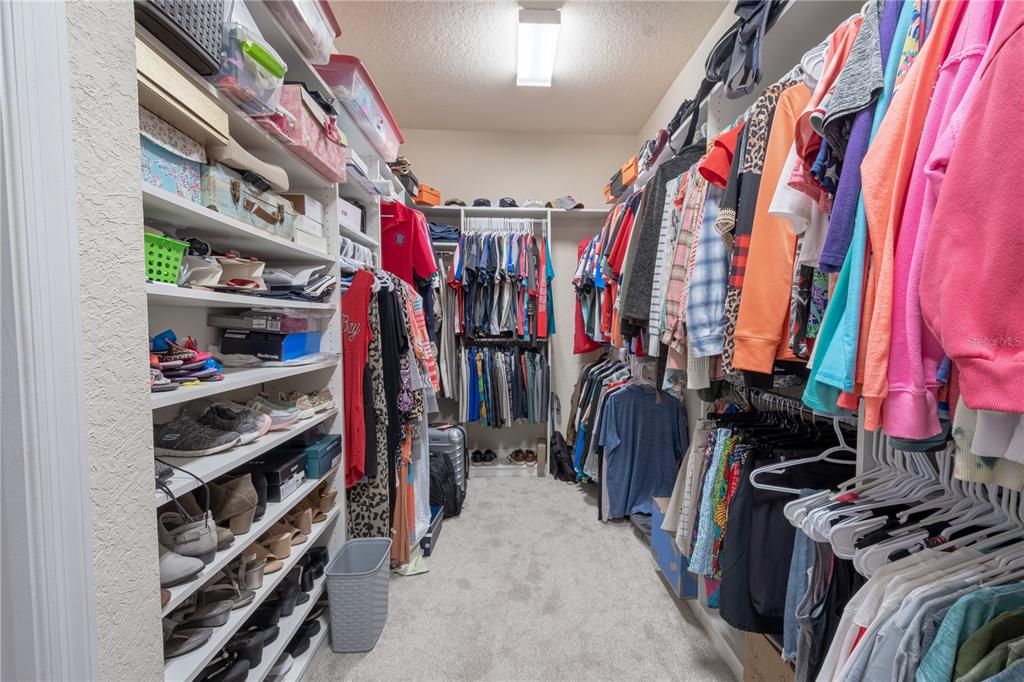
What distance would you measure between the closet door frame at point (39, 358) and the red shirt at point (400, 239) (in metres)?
1.78

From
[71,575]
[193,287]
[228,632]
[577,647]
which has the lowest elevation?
[577,647]

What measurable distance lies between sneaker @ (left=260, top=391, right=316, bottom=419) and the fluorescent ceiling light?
6.90 feet

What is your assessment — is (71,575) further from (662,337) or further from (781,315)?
(662,337)

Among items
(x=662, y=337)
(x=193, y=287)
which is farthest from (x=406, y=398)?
(x=662, y=337)

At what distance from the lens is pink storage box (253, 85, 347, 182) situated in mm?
1214

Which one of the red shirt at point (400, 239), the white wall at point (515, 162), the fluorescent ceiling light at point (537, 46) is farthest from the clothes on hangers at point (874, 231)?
the white wall at point (515, 162)

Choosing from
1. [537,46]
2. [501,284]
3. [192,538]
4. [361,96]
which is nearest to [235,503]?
[192,538]

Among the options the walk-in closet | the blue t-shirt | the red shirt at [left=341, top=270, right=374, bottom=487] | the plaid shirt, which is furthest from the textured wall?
the blue t-shirt

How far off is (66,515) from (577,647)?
1.62m

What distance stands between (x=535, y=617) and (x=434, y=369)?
49.3 inches

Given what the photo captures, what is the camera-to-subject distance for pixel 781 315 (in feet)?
2.80

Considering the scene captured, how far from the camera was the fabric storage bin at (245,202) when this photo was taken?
102cm

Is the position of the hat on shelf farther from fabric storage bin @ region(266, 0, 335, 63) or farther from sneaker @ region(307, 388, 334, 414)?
sneaker @ region(307, 388, 334, 414)

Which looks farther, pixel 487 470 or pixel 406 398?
pixel 487 470
